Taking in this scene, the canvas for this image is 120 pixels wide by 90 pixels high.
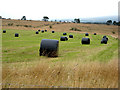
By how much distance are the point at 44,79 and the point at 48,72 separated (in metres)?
0.47

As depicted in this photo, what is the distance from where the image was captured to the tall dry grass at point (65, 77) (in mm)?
4160

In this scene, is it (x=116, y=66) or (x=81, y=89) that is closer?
(x=81, y=89)

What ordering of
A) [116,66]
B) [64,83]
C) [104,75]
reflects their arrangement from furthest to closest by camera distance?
[116,66] → [104,75] → [64,83]

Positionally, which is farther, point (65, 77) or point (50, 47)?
point (50, 47)

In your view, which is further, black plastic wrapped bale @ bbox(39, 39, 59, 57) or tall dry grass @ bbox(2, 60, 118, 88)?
black plastic wrapped bale @ bbox(39, 39, 59, 57)

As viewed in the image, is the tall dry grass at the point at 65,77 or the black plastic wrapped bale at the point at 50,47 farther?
the black plastic wrapped bale at the point at 50,47

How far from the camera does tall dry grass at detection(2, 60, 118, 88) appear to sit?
4160 mm

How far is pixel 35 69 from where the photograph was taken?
5.44 meters

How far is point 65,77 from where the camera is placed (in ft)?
16.0

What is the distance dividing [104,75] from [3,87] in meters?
2.67

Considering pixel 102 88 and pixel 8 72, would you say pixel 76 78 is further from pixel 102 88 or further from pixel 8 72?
pixel 8 72

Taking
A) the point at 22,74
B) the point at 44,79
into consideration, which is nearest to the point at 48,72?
the point at 44,79

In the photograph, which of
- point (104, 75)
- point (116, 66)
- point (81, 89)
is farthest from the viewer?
point (116, 66)

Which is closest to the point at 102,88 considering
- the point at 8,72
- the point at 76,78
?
the point at 76,78
